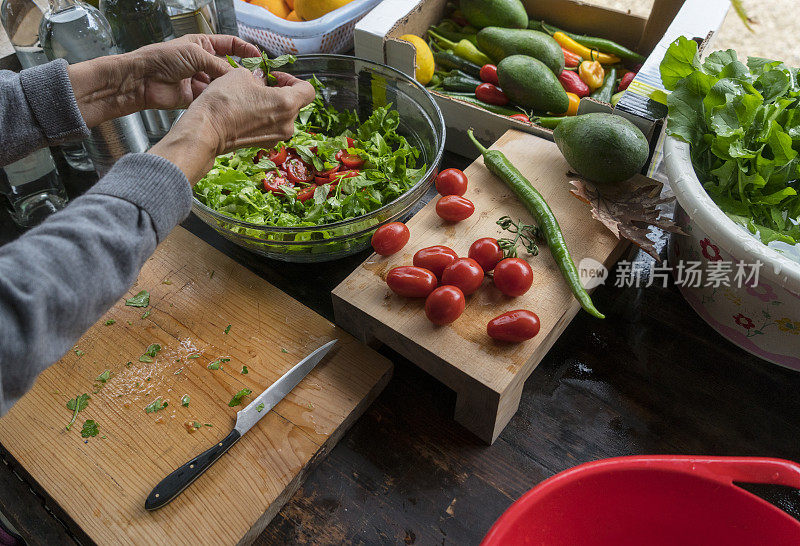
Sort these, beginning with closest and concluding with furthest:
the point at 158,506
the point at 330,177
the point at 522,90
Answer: the point at 158,506 → the point at 330,177 → the point at 522,90

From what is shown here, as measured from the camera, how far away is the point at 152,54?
118 cm

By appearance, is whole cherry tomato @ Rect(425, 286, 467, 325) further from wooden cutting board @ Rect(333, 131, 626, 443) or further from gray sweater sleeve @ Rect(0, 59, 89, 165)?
gray sweater sleeve @ Rect(0, 59, 89, 165)

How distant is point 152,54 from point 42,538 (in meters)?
0.97

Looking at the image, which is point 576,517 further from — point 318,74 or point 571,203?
point 318,74

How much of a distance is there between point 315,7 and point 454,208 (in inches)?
41.4

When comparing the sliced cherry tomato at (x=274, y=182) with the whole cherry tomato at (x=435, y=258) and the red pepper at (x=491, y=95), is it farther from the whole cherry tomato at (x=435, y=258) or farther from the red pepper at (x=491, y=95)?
the red pepper at (x=491, y=95)

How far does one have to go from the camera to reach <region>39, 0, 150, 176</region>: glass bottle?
1.32 metres

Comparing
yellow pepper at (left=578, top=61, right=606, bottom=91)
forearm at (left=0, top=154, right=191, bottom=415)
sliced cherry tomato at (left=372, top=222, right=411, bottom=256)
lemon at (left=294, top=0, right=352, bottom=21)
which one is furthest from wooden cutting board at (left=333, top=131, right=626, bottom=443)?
lemon at (left=294, top=0, right=352, bottom=21)

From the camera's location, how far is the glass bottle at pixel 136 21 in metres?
1.49

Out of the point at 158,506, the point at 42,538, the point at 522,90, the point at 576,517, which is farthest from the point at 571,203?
the point at 42,538

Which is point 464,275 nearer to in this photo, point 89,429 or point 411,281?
point 411,281

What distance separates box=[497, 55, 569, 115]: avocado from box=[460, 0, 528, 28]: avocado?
1.00ft

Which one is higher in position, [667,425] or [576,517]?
[576,517]

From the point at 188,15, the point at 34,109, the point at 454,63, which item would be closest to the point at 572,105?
the point at 454,63
